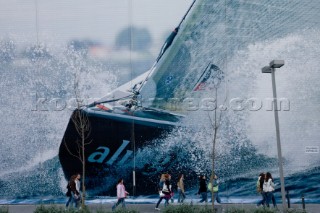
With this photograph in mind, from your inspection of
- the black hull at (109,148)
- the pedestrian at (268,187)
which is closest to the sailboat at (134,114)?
the black hull at (109,148)

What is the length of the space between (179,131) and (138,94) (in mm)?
2378

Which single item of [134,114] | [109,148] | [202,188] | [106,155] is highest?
[134,114]

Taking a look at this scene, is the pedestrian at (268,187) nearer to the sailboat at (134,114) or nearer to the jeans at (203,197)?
the jeans at (203,197)

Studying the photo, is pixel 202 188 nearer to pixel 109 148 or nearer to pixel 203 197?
pixel 203 197

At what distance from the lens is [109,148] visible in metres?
20.6

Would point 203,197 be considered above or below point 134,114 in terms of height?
below

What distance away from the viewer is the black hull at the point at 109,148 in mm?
20562

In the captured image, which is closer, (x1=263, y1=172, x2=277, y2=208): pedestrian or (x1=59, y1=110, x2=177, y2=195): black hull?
(x1=263, y1=172, x2=277, y2=208): pedestrian

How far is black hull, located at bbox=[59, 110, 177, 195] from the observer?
20.6m

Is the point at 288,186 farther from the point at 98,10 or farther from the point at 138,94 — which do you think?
the point at 98,10

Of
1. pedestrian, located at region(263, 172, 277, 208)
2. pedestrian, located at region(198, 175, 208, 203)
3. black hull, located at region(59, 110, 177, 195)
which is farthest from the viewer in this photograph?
black hull, located at region(59, 110, 177, 195)

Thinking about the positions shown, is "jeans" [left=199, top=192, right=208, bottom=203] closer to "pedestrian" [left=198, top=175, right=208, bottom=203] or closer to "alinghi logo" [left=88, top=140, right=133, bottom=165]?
"pedestrian" [left=198, top=175, right=208, bottom=203]

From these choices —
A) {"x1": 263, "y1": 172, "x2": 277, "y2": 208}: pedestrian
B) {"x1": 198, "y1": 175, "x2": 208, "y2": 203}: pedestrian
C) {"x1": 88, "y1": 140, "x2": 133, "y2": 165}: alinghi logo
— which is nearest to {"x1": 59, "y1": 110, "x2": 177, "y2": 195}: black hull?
{"x1": 88, "y1": 140, "x2": 133, "y2": 165}: alinghi logo

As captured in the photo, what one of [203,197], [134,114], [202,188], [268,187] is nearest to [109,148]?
[134,114]
